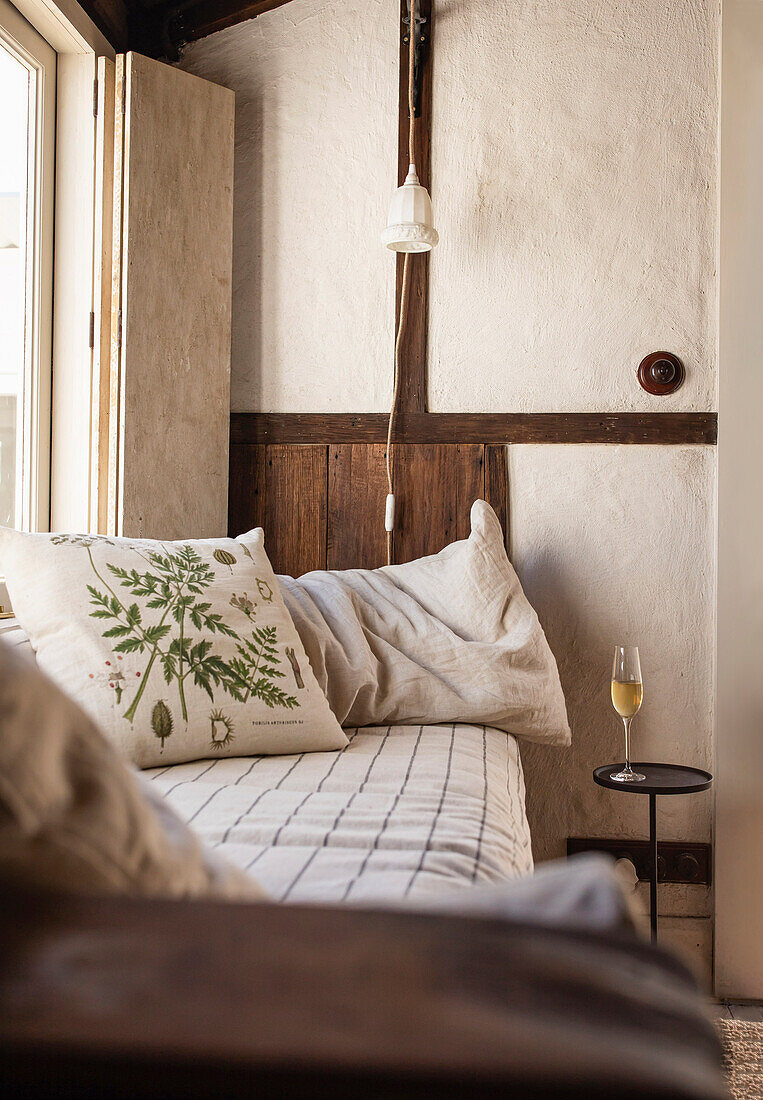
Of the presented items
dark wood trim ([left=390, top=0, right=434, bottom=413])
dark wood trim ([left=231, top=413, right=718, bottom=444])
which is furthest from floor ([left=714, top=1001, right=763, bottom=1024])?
dark wood trim ([left=390, top=0, right=434, bottom=413])

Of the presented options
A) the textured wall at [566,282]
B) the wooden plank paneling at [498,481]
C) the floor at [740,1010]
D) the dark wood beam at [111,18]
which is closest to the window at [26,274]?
the dark wood beam at [111,18]

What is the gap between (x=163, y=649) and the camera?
1427mm

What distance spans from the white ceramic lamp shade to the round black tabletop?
1.33 m

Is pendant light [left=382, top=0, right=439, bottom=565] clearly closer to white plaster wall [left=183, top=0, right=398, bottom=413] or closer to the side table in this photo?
white plaster wall [left=183, top=0, right=398, bottom=413]

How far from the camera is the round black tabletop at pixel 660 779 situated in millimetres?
1921

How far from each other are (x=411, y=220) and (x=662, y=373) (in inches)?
29.1

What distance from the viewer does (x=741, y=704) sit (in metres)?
2.26

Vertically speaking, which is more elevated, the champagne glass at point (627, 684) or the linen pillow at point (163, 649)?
the linen pillow at point (163, 649)

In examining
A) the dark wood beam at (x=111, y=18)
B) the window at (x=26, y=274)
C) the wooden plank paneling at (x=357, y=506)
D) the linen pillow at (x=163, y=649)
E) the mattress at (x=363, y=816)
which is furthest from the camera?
the wooden plank paneling at (x=357, y=506)

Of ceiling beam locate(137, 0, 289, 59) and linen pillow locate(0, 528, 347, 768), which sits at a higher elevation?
ceiling beam locate(137, 0, 289, 59)

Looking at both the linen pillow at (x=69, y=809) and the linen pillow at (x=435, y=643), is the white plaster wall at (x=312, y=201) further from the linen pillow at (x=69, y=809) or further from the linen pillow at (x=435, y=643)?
the linen pillow at (x=69, y=809)

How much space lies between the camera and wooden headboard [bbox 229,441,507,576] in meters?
2.37

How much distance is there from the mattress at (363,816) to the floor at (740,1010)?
1.01 meters

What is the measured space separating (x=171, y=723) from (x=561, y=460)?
134 cm
